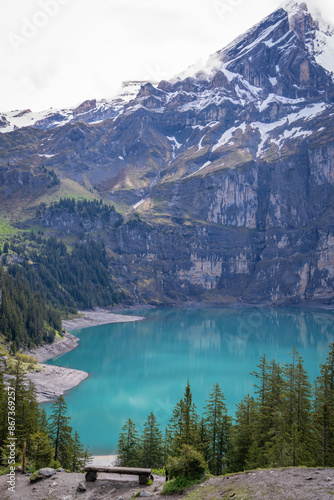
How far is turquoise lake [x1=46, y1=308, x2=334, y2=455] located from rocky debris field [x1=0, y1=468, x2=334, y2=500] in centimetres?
3041

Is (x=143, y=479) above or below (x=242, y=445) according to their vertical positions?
above

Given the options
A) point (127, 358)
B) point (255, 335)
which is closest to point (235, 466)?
point (127, 358)

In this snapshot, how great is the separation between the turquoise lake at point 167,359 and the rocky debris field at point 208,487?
30414 mm

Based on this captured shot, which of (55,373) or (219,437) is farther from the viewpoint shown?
(55,373)

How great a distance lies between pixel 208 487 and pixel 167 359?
86.1 metres

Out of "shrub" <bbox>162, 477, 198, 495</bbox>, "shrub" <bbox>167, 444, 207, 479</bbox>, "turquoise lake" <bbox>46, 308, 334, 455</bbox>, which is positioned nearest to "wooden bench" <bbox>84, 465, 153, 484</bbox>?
"shrub" <bbox>167, 444, 207, 479</bbox>

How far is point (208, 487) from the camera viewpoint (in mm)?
17812

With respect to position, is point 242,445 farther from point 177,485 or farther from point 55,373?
point 55,373

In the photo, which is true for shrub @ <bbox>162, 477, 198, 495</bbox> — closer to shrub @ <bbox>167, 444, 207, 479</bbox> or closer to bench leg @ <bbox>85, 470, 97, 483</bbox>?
shrub @ <bbox>167, 444, 207, 479</bbox>

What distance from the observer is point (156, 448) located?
37.1 metres

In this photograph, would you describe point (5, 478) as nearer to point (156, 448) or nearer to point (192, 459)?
point (192, 459)

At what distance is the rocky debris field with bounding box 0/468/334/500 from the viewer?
15.7m

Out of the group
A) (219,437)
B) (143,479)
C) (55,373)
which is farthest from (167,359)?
(143,479)

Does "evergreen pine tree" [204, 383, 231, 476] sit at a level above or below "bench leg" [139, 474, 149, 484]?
below
